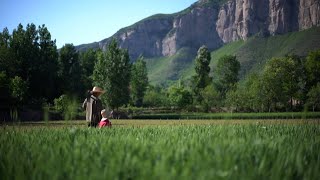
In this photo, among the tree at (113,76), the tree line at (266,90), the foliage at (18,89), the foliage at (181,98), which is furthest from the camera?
the foliage at (181,98)

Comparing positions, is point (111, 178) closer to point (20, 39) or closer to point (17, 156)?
point (17, 156)

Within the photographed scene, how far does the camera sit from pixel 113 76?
229 feet

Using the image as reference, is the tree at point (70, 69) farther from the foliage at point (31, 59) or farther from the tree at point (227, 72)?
the tree at point (227, 72)

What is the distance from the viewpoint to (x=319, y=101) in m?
67.2

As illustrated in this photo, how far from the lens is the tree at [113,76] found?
222 feet

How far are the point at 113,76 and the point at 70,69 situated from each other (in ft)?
56.6

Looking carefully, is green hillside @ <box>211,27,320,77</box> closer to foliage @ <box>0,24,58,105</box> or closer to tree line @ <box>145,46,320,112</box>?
tree line @ <box>145,46,320,112</box>

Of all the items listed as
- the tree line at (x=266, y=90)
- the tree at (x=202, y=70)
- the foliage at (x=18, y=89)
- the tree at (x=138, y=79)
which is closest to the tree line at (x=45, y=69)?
the foliage at (x=18, y=89)

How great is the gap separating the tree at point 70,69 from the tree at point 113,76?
704 cm

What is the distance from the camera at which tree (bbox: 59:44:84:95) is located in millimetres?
75812

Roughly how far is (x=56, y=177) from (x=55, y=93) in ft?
238

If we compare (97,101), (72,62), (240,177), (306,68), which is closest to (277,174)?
(240,177)

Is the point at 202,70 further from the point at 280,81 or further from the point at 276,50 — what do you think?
the point at 276,50

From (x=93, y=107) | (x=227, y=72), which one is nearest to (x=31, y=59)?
(x=93, y=107)
